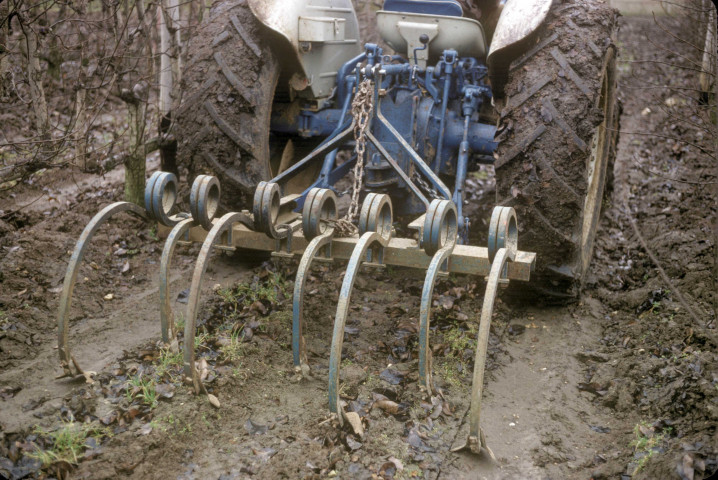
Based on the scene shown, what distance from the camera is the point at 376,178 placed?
4328 mm

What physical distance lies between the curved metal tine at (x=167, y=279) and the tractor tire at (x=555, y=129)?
65.5 inches

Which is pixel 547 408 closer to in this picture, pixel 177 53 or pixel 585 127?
pixel 585 127

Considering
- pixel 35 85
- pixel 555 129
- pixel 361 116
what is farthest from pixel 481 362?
pixel 35 85

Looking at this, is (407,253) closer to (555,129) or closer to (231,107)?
(555,129)

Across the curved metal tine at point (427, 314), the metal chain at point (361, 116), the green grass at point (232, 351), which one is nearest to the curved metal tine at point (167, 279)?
the green grass at point (232, 351)

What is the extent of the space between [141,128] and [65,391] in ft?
8.03

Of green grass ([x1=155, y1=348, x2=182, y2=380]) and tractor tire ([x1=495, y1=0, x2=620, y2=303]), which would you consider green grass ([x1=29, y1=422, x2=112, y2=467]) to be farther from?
tractor tire ([x1=495, y1=0, x2=620, y2=303])

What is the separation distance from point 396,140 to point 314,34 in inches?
31.8

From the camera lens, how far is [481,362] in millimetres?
2807

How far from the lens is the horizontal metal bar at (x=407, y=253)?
3242 mm

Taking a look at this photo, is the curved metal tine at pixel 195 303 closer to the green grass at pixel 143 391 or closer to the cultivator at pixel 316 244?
the cultivator at pixel 316 244

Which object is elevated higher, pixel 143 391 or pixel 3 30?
pixel 3 30

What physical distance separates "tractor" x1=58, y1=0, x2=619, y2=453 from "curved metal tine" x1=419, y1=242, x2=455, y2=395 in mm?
11

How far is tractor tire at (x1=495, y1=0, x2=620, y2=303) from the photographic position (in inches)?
143
